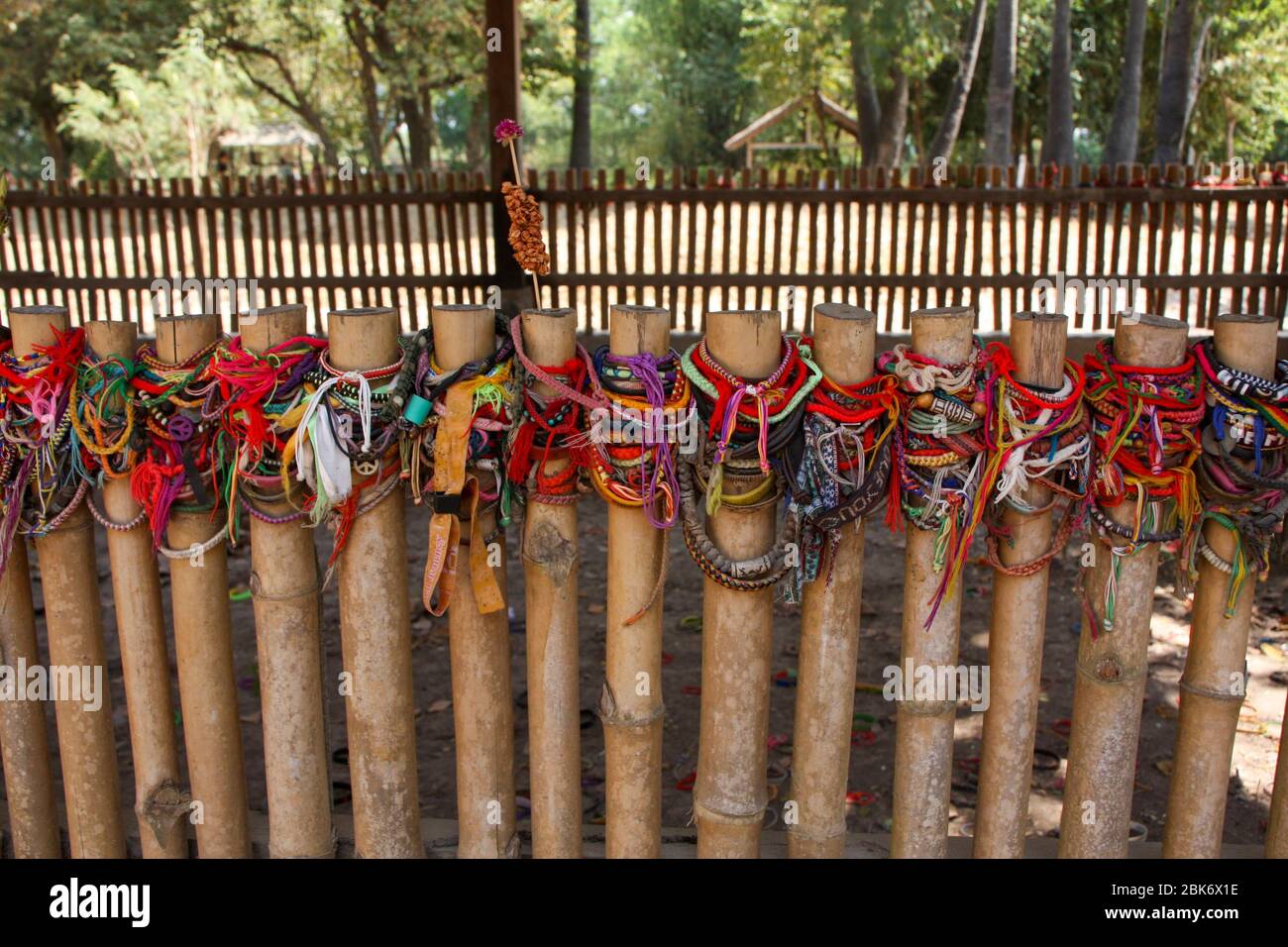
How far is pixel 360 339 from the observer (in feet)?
7.12

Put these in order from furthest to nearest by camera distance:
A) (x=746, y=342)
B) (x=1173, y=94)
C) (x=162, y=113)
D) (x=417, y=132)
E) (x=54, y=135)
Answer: (x=54, y=135), (x=162, y=113), (x=417, y=132), (x=1173, y=94), (x=746, y=342)

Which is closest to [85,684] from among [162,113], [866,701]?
[866,701]

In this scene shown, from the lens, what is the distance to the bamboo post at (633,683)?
7.50 feet

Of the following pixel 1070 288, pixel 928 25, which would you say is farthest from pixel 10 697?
pixel 928 25

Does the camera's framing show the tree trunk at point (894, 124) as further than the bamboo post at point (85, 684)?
Yes

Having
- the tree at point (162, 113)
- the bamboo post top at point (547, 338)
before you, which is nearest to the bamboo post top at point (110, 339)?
the bamboo post top at point (547, 338)

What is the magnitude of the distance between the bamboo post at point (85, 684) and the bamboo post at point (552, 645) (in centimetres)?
100

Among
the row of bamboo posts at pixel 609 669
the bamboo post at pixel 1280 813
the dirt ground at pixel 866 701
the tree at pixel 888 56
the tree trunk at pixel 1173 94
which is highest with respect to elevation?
the tree at pixel 888 56

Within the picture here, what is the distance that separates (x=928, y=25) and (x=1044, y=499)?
68.2ft

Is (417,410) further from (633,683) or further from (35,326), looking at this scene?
(35,326)

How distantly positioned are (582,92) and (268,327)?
2131 centimetres

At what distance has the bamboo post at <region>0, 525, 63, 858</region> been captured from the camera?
2.54 m

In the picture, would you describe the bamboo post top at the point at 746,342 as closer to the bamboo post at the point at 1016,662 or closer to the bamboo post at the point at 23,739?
the bamboo post at the point at 1016,662
